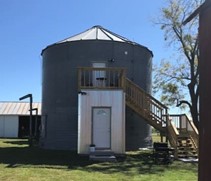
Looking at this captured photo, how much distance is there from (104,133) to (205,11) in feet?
40.1

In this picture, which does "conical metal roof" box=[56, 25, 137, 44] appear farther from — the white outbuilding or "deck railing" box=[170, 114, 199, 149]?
the white outbuilding

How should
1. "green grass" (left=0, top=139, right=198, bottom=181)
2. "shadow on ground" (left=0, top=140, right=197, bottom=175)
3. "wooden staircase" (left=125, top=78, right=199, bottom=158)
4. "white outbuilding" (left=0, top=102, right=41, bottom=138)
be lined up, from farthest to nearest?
"white outbuilding" (left=0, top=102, right=41, bottom=138), "wooden staircase" (left=125, top=78, right=199, bottom=158), "shadow on ground" (left=0, top=140, right=197, bottom=175), "green grass" (left=0, top=139, right=198, bottom=181)

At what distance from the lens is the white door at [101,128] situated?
18906 millimetres

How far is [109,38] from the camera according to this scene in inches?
912

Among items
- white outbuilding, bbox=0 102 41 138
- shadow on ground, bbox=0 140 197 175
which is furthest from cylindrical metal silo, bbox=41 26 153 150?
white outbuilding, bbox=0 102 41 138

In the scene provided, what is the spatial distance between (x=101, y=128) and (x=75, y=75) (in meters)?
4.62

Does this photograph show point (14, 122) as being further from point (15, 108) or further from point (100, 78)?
point (100, 78)

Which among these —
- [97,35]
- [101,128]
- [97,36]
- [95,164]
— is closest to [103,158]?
[95,164]

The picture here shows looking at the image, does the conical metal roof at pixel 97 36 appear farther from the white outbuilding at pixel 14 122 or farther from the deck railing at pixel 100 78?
the white outbuilding at pixel 14 122

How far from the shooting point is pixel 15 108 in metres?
45.3

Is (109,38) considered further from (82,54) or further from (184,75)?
(184,75)

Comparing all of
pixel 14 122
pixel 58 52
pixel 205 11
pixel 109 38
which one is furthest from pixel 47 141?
pixel 14 122

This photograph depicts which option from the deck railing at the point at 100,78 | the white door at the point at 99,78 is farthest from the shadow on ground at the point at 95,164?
the white door at the point at 99,78

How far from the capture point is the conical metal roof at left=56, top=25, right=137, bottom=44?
23234mm
